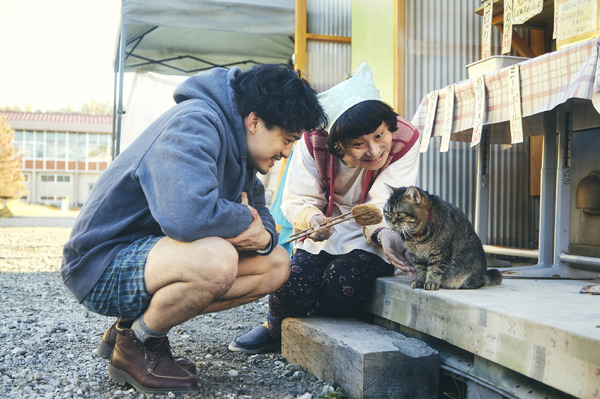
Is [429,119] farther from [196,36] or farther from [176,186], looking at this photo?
[196,36]

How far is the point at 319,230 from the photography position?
2.30 meters

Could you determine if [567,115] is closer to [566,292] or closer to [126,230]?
[566,292]

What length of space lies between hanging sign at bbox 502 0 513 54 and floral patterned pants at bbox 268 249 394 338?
67.6 inches

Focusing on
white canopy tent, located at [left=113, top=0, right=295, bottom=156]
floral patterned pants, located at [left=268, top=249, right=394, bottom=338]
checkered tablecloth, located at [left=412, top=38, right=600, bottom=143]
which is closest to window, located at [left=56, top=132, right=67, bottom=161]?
white canopy tent, located at [left=113, top=0, right=295, bottom=156]

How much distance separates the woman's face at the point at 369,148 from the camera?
2.37m

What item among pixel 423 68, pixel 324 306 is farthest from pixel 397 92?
pixel 324 306

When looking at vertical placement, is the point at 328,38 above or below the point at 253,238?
above

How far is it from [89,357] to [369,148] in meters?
1.61

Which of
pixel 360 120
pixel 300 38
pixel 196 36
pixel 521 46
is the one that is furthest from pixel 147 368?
pixel 196 36

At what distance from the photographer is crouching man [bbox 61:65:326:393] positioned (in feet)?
5.87

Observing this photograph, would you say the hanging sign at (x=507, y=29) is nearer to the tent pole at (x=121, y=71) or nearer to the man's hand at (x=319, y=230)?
the man's hand at (x=319, y=230)

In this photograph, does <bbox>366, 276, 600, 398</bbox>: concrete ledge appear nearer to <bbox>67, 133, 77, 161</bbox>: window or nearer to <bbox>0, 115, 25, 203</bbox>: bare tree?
<bbox>0, 115, 25, 203</bbox>: bare tree

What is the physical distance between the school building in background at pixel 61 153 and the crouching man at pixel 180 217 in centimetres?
3847

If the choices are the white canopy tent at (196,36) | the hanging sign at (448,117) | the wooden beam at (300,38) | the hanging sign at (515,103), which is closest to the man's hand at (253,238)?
the hanging sign at (515,103)
